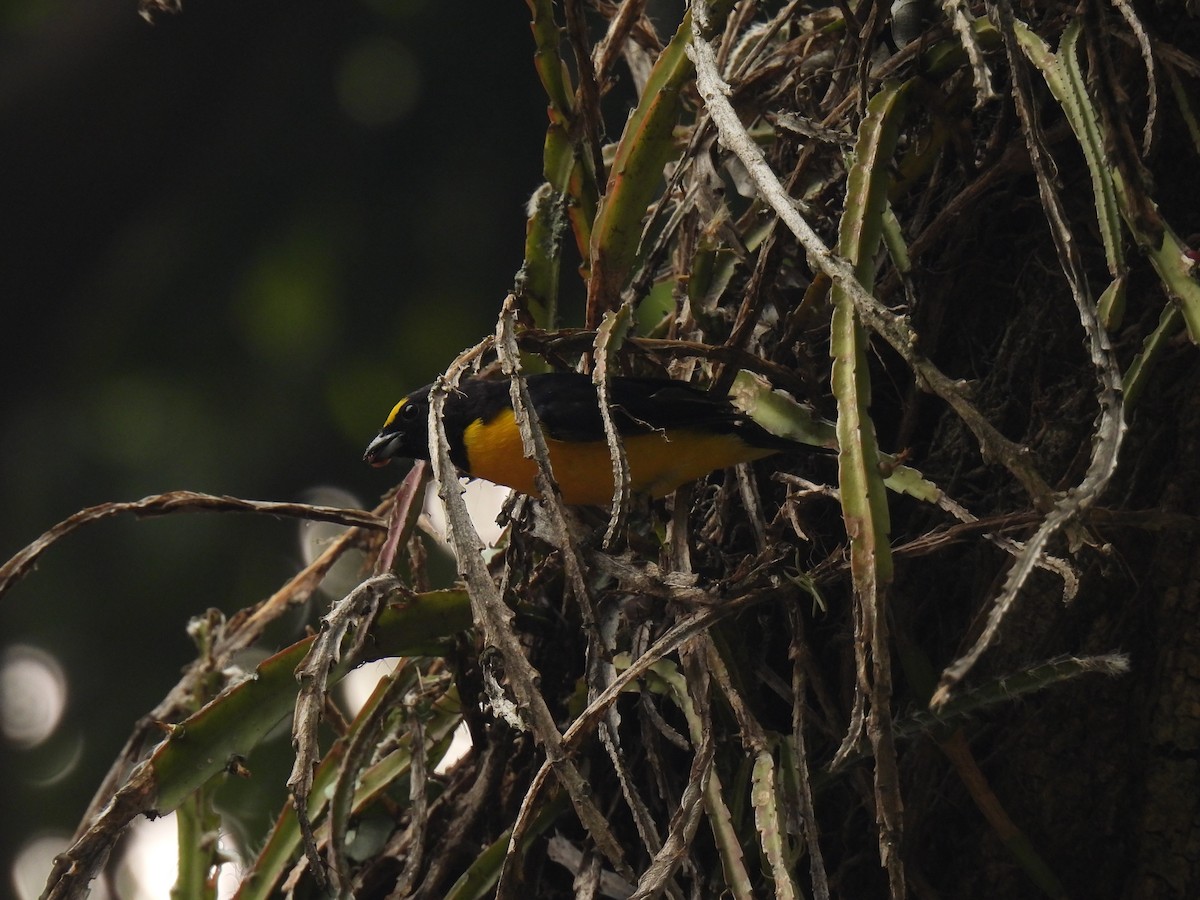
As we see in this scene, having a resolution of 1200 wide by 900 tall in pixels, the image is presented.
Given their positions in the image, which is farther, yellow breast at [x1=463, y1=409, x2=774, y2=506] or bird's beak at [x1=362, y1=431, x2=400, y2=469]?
bird's beak at [x1=362, y1=431, x2=400, y2=469]

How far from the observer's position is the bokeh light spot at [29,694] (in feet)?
16.7

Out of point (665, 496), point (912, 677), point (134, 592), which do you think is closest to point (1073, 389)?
point (912, 677)

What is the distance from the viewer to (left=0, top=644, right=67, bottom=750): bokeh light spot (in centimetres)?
509

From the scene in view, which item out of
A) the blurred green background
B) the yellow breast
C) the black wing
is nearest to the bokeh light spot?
the blurred green background

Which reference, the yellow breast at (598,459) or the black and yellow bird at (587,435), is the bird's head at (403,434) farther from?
the yellow breast at (598,459)

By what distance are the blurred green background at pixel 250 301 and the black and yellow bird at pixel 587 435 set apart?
212 cm

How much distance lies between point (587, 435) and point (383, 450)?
676 mm

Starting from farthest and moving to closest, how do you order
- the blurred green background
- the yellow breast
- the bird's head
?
the blurred green background → the bird's head → the yellow breast

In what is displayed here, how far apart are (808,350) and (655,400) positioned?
1.12 feet

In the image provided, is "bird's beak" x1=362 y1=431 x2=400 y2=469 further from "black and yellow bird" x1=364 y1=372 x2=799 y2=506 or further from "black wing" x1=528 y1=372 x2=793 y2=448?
"black wing" x1=528 y1=372 x2=793 y2=448

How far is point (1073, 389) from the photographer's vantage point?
2246 mm

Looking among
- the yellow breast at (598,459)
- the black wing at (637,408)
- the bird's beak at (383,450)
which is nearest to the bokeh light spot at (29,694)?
the bird's beak at (383,450)

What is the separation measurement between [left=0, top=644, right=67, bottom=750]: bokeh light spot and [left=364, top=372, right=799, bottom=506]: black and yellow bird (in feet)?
9.03

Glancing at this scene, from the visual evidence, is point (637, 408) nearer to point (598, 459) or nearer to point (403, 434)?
point (598, 459)
